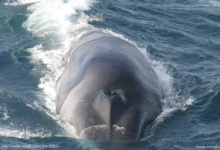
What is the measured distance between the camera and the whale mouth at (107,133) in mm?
15609

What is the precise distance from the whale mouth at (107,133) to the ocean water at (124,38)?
309 millimetres

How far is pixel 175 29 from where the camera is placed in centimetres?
3334

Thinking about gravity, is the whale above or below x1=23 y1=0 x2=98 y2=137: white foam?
below

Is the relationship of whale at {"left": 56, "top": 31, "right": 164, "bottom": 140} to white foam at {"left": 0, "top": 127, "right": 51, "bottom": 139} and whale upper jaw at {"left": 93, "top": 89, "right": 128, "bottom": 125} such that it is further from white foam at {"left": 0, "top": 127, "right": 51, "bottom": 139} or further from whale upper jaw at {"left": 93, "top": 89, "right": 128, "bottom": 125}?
white foam at {"left": 0, "top": 127, "right": 51, "bottom": 139}

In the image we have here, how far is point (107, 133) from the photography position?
51.3ft

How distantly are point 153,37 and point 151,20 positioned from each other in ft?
13.7

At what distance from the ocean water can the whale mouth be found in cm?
31

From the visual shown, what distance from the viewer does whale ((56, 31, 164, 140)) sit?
52.9 ft

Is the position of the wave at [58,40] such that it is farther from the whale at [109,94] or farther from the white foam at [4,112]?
the white foam at [4,112]

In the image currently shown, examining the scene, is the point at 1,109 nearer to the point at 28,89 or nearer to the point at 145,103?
the point at 28,89

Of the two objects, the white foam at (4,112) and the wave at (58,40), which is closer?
the white foam at (4,112)

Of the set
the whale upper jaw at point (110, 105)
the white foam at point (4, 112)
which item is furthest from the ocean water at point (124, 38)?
the whale upper jaw at point (110, 105)

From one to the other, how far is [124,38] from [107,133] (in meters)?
15.4

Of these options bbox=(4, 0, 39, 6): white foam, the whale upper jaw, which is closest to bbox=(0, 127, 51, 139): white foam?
the whale upper jaw
